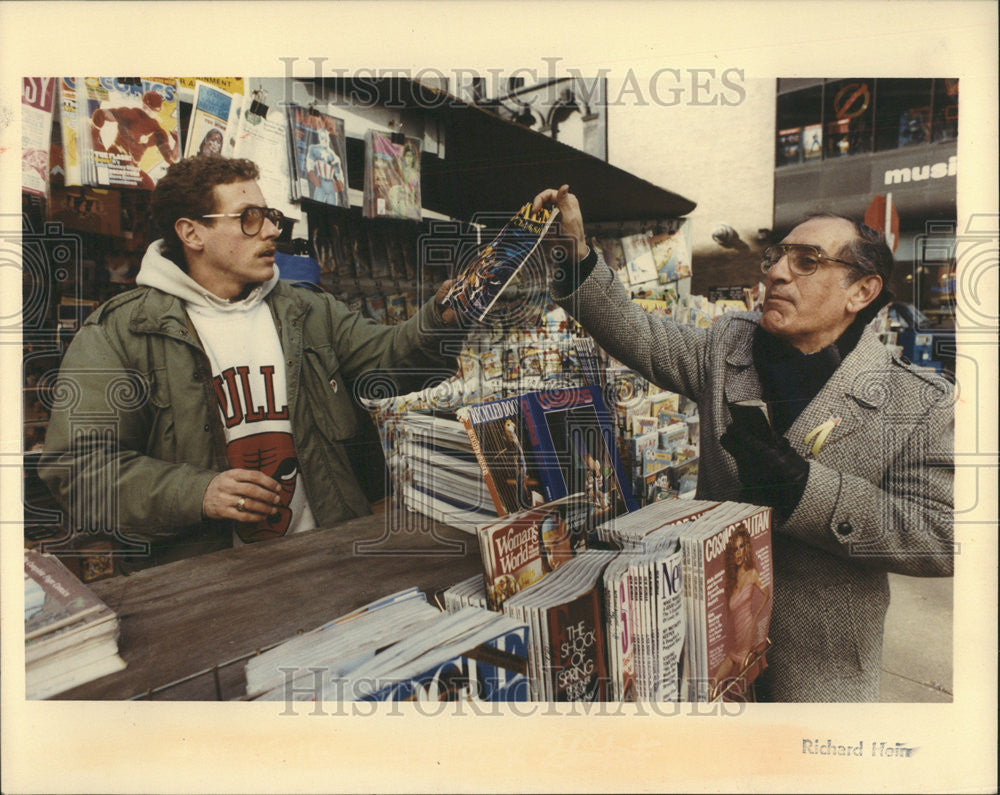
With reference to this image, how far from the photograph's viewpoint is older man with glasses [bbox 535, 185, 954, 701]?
1.92m

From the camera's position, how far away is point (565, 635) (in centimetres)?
144

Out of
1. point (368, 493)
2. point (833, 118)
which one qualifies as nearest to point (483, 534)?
point (368, 493)

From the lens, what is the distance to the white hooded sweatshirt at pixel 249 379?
1.97m

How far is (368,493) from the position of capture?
228cm

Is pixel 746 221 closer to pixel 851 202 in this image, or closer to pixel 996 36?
pixel 851 202

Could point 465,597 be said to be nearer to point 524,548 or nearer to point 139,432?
point 524,548

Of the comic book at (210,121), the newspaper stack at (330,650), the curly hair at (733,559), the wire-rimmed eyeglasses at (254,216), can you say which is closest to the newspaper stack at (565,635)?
the newspaper stack at (330,650)

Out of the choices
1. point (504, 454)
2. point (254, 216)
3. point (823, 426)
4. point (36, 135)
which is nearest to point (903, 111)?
point (823, 426)

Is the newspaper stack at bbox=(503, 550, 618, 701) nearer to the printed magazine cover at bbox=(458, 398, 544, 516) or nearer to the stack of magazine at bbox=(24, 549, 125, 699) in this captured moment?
the printed magazine cover at bbox=(458, 398, 544, 516)

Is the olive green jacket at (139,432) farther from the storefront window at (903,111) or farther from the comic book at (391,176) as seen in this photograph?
the storefront window at (903,111)

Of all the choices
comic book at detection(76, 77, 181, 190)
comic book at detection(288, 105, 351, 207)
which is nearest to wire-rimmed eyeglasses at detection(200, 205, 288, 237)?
comic book at detection(288, 105, 351, 207)

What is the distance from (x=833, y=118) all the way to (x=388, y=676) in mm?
2642

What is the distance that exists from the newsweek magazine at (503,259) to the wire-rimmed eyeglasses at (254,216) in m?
0.73

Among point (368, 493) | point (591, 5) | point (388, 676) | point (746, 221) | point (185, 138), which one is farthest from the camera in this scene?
point (746, 221)
